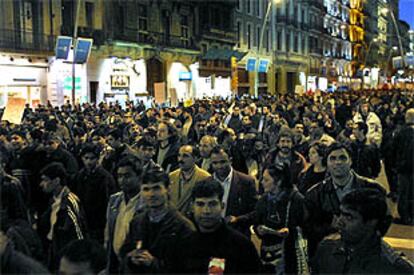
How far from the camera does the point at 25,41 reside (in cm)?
3155

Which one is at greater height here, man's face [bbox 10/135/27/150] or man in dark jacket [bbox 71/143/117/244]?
man's face [bbox 10/135/27/150]

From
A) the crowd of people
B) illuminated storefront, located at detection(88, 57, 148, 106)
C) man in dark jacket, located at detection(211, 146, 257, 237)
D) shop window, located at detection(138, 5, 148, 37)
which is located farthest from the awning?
man in dark jacket, located at detection(211, 146, 257, 237)

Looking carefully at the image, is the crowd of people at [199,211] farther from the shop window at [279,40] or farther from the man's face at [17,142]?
the shop window at [279,40]

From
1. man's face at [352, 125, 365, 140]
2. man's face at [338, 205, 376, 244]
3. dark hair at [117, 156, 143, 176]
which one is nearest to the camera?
man's face at [338, 205, 376, 244]

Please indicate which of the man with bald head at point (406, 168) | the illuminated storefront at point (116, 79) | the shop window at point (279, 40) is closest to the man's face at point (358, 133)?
the man with bald head at point (406, 168)

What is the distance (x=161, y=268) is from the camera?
164 inches

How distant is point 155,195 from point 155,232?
300 mm

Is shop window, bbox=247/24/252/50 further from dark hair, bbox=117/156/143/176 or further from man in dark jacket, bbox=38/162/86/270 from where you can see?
man in dark jacket, bbox=38/162/86/270

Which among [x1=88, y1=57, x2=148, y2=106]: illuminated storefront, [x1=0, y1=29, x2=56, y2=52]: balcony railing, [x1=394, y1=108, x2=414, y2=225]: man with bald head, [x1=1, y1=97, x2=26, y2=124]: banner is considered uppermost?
[x1=0, y1=29, x2=56, y2=52]: balcony railing

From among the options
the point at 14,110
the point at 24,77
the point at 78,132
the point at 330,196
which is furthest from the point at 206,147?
the point at 24,77

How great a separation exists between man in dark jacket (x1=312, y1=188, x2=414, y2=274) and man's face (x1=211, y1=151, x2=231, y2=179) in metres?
2.60

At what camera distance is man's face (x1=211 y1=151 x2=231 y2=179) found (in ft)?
21.4

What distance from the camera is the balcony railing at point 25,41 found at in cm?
3036

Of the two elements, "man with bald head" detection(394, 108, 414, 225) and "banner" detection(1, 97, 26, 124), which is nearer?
"man with bald head" detection(394, 108, 414, 225)
